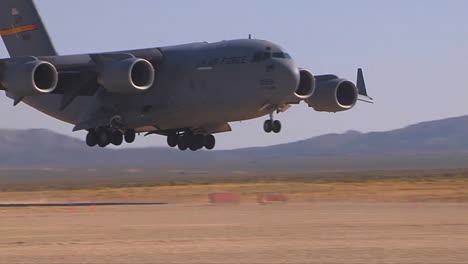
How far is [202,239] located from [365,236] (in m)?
3.40

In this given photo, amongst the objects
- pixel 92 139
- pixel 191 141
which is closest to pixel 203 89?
pixel 191 141

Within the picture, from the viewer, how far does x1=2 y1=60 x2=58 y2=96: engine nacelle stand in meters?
36.0

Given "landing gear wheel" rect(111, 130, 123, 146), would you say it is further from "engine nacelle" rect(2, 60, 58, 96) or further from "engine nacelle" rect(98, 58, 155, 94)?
"engine nacelle" rect(2, 60, 58, 96)

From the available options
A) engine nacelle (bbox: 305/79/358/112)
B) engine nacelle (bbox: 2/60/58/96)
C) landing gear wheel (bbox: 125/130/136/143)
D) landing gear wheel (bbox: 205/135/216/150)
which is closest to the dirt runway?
engine nacelle (bbox: 2/60/58/96)

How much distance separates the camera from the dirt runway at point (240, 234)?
61.5 feet

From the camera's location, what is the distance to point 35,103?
44375mm

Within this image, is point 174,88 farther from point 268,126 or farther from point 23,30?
point 23,30

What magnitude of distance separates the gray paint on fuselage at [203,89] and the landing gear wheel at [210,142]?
1.49 meters

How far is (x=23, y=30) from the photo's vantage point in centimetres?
4553

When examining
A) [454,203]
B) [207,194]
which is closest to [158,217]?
[454,203]

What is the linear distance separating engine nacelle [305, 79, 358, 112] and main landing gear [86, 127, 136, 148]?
7520 mm

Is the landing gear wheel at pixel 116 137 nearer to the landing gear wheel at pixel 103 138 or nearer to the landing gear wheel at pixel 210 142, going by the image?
the landing gear wheel at pixel 103 138

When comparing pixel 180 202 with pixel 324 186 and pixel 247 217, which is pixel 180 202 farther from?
pixel 324 186

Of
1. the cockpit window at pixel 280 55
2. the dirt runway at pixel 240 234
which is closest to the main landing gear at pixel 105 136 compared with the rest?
the cockpit window at pixel 280 55
